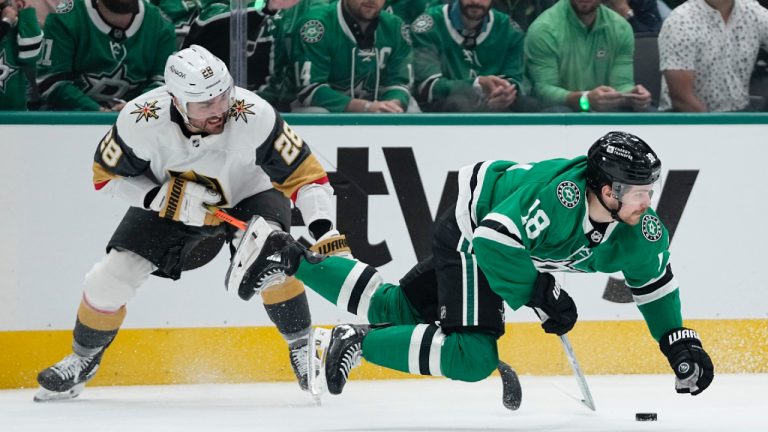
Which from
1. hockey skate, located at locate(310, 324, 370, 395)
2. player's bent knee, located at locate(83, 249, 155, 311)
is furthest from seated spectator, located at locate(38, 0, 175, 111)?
hockey skate, located at locate(310, 324, 370, 395)

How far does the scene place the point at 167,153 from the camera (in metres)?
4.49

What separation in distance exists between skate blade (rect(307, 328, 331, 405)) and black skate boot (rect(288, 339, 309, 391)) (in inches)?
7.0

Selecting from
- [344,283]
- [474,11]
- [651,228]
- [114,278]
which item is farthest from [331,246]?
[474,11]

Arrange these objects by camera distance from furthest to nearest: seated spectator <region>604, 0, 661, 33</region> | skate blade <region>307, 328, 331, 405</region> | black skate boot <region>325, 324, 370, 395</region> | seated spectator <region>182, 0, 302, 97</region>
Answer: seated spectator <region>604, 0, 661, 33</region>
seated spectator <region>182, 0, 302, 97</region>
skate blade <region>307, 328, 331, 405</region>
black skate boot <region>325, 324, 370, 395</region>

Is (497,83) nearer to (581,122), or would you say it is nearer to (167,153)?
(581,122)

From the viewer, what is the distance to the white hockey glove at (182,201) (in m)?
4.45

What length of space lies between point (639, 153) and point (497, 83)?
183cm

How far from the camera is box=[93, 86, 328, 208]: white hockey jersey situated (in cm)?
443

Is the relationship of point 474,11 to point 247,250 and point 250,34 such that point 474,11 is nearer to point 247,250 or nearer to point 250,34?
point 250,34

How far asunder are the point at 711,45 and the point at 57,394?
3.07m

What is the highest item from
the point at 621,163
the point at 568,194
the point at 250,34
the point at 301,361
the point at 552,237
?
the point at 621,163

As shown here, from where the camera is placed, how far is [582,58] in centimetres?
539

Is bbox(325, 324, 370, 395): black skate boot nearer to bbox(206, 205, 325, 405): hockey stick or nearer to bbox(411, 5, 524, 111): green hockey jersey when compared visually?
bbox(206, 205, 325, 405): hockey stick

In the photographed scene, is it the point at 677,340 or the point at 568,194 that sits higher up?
the point at 568,194
